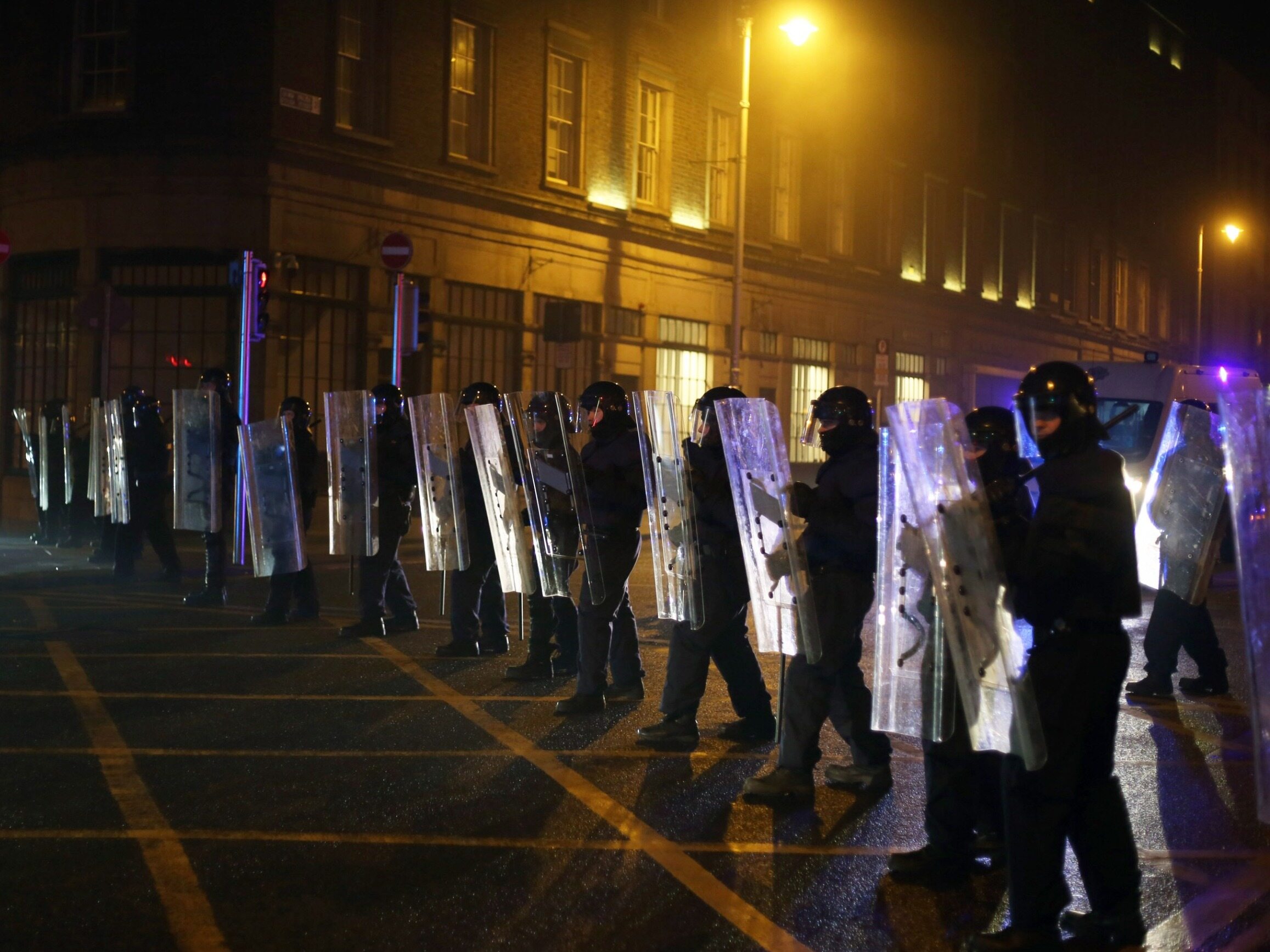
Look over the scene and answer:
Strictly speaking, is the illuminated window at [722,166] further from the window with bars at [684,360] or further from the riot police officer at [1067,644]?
the riot police officer at [1067,644]

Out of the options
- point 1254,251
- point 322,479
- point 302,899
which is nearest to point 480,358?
point 322,479

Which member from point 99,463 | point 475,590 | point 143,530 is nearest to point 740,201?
point 99,463

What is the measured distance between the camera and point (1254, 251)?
60.1 metres

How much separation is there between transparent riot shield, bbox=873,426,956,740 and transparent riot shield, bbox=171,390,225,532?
7.67 metres

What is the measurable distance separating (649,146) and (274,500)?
59.8 feet

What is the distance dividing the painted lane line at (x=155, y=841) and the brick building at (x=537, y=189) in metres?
10.7

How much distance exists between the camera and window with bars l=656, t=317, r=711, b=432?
27.9m

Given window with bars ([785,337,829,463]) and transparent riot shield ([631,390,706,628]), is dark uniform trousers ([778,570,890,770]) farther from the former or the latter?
window with bars ([785,337,829,463])

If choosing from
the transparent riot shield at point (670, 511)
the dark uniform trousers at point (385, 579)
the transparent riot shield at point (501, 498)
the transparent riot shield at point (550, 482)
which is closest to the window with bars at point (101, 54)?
the dark uniform trousers at point (385, 579)

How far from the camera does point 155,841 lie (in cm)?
518

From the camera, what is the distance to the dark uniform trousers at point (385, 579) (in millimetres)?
10297

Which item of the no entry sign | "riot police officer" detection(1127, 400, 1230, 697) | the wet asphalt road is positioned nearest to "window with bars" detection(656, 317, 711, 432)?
the no entry sign

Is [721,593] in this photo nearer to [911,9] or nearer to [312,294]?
[312,294]

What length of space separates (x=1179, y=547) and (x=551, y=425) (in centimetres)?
334
